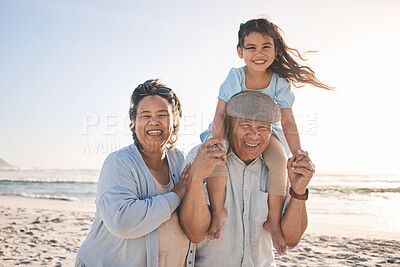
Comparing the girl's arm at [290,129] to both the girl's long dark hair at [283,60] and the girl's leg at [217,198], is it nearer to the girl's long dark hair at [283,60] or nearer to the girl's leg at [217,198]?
the girl's long dark hair at [283,60]

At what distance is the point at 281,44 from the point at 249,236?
1.73 m

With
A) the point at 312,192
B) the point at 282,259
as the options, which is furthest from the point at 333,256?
the point at 312,192

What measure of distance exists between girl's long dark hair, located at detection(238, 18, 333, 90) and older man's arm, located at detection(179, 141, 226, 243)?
1.10m

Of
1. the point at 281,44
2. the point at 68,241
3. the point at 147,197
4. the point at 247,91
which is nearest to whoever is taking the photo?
the point at 147,197

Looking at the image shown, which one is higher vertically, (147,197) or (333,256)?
(147,197)

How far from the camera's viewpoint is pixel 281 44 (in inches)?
126

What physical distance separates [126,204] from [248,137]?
43.4 inches

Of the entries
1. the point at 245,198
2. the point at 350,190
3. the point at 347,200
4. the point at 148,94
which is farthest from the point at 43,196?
the point at 245,198

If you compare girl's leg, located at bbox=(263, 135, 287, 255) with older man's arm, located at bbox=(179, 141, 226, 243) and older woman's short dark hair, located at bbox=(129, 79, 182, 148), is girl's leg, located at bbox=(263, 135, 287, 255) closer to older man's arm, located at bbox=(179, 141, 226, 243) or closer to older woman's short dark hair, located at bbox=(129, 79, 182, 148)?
older man's arm, located at bbox=(179, 141, 226, 243)

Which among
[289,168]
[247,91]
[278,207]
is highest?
[247,91]

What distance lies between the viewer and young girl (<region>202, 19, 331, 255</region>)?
2.73m

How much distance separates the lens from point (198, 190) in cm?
250

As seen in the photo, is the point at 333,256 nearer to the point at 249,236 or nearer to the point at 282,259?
the point at 282,259

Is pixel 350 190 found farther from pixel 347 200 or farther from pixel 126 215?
pixel 126 215
